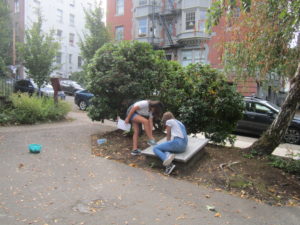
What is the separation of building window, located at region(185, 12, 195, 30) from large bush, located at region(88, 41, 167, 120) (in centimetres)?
1820

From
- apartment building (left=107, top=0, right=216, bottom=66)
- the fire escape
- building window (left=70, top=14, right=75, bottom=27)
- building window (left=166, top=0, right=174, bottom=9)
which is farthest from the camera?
building window (left=70, top=14, right=75, bottom=27)

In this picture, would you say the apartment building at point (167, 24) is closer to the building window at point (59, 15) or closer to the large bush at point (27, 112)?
the building window at point (59, 15)

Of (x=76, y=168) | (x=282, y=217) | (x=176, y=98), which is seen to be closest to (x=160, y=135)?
(x=176, y=98)

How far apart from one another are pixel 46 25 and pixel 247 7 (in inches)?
1518

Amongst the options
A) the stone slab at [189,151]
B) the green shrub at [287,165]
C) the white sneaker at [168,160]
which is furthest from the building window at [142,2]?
the white sneaker at [168,160]

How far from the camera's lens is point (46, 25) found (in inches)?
1505

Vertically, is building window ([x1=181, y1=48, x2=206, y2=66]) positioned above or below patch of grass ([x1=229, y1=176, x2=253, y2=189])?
above

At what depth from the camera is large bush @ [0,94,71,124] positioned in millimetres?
9328

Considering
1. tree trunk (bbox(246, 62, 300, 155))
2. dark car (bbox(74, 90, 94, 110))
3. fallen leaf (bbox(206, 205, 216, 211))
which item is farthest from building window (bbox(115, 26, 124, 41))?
fallen leaf (bbox(206, 205, 216, 211))

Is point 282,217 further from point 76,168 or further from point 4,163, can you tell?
point 4,163

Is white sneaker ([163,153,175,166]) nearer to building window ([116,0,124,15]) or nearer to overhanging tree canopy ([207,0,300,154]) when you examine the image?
overhanging tree canopy ([207,0,300,154])

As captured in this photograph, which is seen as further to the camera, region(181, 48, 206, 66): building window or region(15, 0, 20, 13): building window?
region(15, 0, 20, 13): building window

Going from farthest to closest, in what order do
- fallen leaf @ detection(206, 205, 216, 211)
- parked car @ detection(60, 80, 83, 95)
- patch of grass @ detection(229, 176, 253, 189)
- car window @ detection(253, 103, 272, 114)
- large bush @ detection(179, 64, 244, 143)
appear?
parked car @ detection(60, 80, 83, 95) < car window @ detection(253, 103, 272, 114) < large bush @ detection(179, 64, 244, 143) < patch of grass @ detection(229, 176, 253, 189) < fallen leaf @ detection(206, 205, 216, 211)

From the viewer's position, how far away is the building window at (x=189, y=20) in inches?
965
